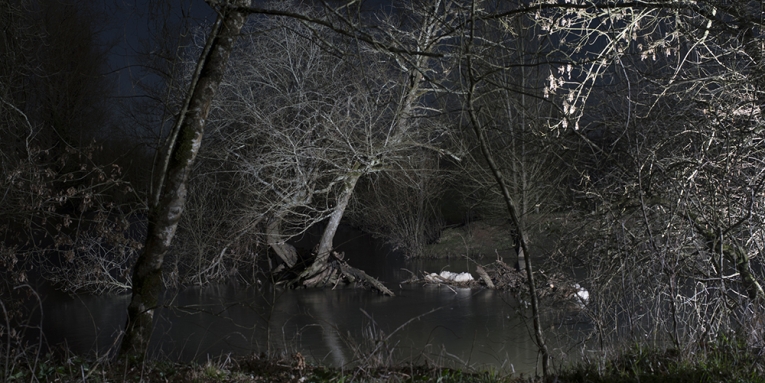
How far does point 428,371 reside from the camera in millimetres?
5527

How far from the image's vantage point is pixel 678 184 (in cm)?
692

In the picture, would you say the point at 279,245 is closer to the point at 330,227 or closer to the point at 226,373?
the point at 330,227

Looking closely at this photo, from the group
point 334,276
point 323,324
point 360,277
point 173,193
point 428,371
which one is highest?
point 173,193

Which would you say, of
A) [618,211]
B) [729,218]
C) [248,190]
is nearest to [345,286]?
[248,190]

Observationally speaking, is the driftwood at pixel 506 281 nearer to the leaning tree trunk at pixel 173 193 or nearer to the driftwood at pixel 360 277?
the driftwood at pixel 360 277

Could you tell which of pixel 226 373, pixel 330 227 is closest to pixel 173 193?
pixel 226 373

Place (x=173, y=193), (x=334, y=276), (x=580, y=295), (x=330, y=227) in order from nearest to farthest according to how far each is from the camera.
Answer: (x=173, y=193) → (x=580, y=295) → (x=330, y=227) → (x=334, y=276)

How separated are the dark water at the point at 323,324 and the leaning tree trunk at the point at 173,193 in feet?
2.93

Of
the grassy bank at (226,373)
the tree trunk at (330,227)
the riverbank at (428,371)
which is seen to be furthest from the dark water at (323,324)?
the riverbank at (428,371)

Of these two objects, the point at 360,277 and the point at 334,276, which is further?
the point at 334,276

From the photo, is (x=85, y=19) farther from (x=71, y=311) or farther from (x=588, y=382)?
(x=588, y=382)

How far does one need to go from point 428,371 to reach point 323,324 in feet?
20.9

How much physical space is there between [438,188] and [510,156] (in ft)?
11.0

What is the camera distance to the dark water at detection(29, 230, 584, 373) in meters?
9.00
